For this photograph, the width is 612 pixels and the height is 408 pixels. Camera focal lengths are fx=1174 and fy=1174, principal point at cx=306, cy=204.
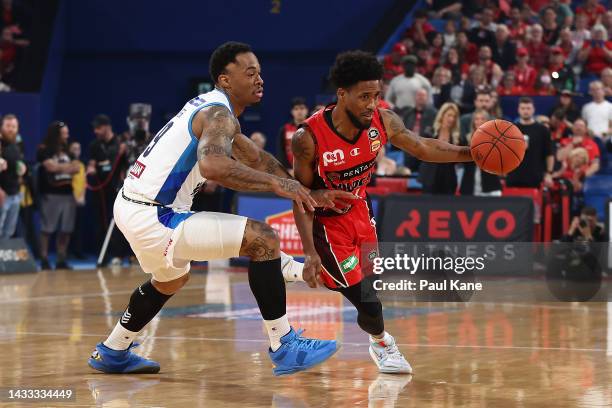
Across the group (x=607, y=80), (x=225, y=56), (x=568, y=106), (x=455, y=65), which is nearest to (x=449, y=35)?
(x=455, y=65)

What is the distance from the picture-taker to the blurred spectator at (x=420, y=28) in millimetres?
21359

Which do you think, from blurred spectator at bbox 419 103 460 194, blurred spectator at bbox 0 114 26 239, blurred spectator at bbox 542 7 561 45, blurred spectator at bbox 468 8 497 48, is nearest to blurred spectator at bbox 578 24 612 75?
blurred spectator at bbox 542 7 561 45

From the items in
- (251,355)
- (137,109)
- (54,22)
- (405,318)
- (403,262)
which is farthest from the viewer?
(54,22)

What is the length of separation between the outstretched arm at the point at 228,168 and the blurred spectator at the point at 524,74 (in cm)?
1271

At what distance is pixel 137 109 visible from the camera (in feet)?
59.9

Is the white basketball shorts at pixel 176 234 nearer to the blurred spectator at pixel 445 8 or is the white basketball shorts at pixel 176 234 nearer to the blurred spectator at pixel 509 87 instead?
the blurred spectator at pixel 509 87

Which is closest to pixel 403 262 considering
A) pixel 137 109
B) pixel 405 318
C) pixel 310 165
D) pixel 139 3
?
pixel 405 318

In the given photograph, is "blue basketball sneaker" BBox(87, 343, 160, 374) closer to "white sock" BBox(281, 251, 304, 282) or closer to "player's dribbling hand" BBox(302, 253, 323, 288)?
"white sock" BBox(281, 251, 304, 282)

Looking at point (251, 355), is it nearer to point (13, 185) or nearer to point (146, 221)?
point (146, 221)

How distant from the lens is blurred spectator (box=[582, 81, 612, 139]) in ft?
57.5

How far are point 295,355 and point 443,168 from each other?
348 inches

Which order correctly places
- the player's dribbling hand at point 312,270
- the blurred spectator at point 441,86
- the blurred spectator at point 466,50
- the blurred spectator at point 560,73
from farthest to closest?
the blurred spectator at point 466,50, the blurred spectator at point 560,73, the blurred spectator at point 441,86, the player's dribbling hand at point 312,270

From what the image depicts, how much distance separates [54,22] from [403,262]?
10.9 m

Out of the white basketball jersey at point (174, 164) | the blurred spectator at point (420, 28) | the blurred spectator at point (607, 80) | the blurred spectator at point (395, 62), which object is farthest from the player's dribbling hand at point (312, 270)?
the blurred spectator at point (420, 28)
